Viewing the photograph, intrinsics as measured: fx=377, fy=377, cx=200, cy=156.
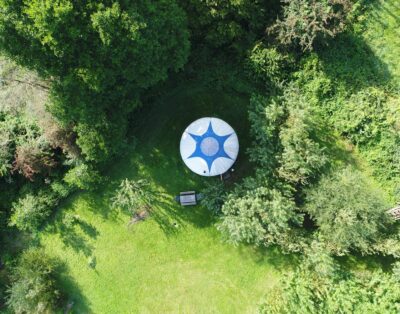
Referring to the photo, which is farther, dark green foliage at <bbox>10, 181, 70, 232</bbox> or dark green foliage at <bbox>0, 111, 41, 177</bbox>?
dark green foliage at <bbox>10, 181, 70, 232</bbox>

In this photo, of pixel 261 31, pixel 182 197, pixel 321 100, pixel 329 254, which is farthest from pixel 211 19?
pixel 329 254

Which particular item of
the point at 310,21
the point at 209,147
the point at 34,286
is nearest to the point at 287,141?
the point at 209,147

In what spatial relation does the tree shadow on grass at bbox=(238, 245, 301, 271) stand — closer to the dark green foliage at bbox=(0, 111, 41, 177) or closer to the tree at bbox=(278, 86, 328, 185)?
the tree at bbox=(278, 86, 328, 185)

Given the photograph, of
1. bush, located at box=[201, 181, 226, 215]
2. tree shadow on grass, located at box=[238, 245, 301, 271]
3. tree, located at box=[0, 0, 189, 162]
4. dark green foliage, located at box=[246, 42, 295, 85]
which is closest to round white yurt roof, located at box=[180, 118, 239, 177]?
bush, located at box=[201, 181, 226, 215]

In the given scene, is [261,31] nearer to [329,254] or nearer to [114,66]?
[114,66]

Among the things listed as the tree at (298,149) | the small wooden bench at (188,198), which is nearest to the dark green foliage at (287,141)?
the tree at (298,149)
